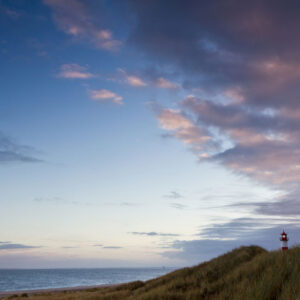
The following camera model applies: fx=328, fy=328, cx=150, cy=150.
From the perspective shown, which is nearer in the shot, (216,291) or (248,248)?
(216,291)

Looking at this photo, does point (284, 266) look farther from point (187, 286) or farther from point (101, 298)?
point (101, 298)

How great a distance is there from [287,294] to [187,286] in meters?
9.91

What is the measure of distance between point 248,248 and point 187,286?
35.8 ft

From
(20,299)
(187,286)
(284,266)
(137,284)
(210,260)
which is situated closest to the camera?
(284,266)

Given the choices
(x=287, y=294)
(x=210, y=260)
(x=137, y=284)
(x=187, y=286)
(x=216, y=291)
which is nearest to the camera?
(x=287, y=294)

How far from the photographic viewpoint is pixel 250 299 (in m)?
10.4

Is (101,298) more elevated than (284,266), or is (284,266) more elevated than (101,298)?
(284,266)

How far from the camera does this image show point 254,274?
50.0 feet

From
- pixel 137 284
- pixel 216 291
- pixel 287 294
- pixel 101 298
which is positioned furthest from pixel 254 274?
pixel 137 284

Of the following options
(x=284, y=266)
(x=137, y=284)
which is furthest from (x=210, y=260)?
(x=284, y=266)

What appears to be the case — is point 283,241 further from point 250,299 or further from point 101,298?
point 101,298

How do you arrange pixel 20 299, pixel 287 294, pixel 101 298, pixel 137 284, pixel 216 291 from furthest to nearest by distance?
pixel 20 299, pixel 137 284, pixel 101 298, pixel 216 291, pixel 287 294

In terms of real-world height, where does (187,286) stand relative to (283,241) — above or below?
below

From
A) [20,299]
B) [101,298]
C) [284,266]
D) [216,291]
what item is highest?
[284,266]
